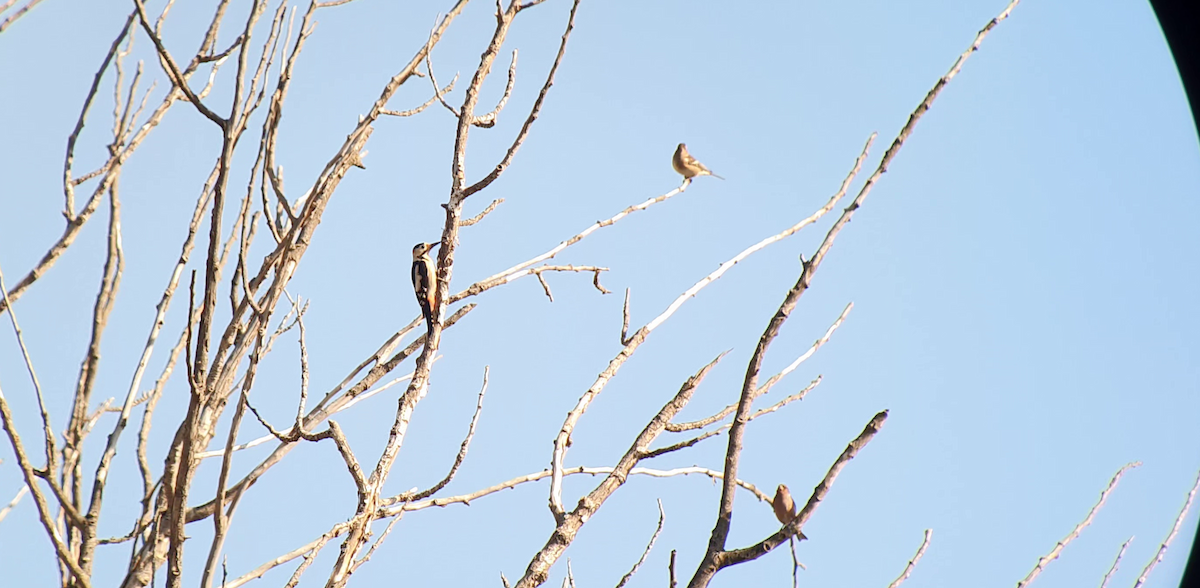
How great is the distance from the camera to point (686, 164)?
8039mm

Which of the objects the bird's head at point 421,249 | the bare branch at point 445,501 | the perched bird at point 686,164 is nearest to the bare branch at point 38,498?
the bare branch at point 445,501

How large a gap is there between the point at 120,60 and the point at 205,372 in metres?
1.30

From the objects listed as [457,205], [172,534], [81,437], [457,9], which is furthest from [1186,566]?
[81,437]

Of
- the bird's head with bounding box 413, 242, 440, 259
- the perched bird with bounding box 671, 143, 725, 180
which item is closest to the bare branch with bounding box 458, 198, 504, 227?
the bird's head with bounding box 413, 242, 440, 259

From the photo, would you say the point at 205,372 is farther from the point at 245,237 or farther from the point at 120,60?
the point at 120,60

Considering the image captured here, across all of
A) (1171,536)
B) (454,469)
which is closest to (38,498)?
(454,469)

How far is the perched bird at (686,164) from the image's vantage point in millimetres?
8016

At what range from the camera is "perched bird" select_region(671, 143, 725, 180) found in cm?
802

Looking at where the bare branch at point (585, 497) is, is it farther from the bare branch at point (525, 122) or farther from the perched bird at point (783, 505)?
the perched bird at point (783, 505)

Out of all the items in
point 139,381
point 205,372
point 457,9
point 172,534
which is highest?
point 457,9

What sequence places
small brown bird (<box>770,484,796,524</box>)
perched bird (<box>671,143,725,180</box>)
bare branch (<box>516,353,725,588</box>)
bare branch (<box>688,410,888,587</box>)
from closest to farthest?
bare branch (<box>688,410,888,587</box>) → bare branch (<box>516,353,725,588</box>) → small brown bird (<box>770,484,796,524</box>) → perched bird (<box>671,143,725,180</box>)

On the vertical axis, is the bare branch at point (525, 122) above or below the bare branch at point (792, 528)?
above

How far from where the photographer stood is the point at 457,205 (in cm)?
222

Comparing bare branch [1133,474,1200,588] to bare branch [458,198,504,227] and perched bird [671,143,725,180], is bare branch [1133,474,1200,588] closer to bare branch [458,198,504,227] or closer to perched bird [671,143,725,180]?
bare branch [458,198,504,227]
